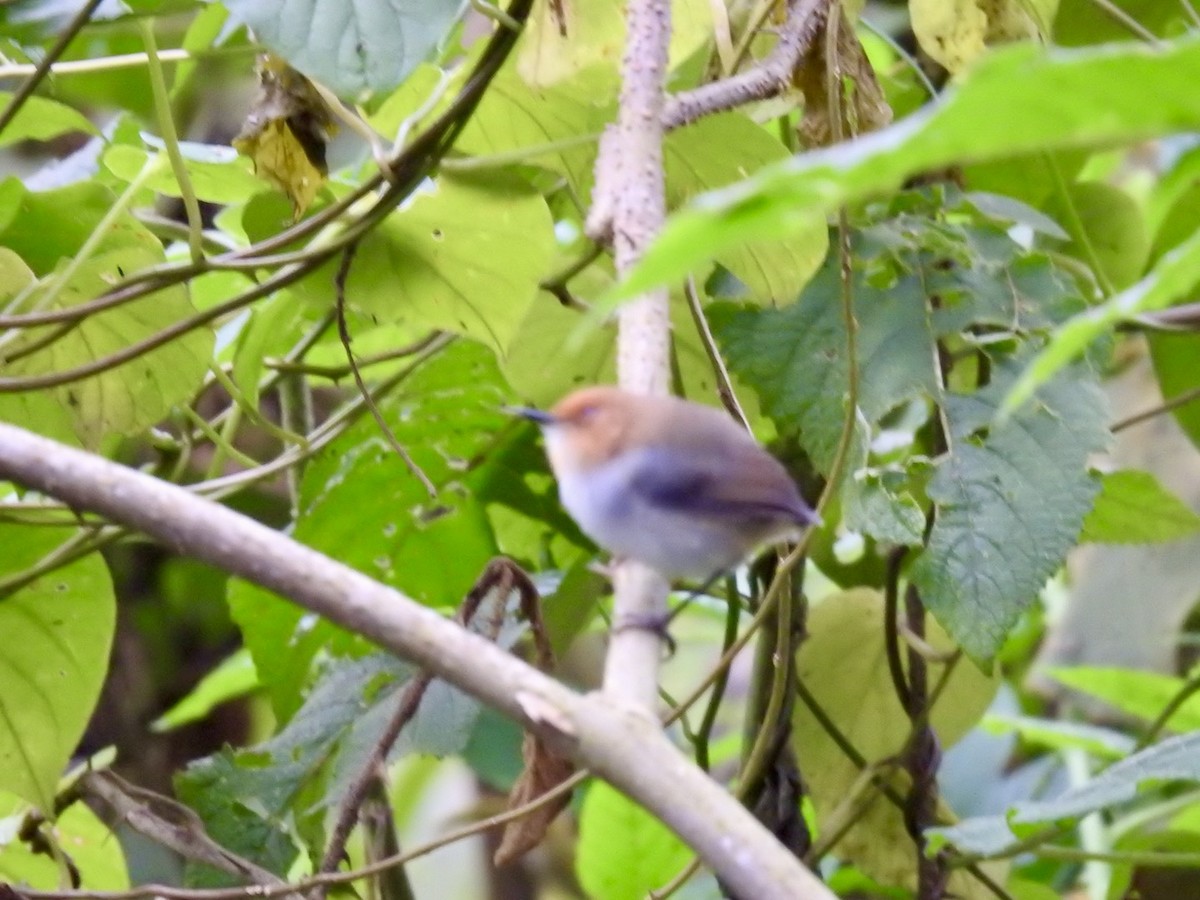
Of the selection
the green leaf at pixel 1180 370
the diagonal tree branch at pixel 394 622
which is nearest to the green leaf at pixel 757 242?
the green leaf at pixel 1180 370

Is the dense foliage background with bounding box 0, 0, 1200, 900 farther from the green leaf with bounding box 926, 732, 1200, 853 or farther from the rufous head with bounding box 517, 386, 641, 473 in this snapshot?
the rufous head with bounding box 517, 386, 641, 473

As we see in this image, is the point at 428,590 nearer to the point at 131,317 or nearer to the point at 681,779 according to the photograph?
the point at 131,317

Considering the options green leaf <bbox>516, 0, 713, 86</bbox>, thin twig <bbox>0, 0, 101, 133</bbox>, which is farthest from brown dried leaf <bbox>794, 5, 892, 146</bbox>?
thin twig <bbox>0, 0, 101, 133</bbox>

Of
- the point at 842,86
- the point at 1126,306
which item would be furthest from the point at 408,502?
the point at 1126,306

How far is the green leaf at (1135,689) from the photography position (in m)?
2.15

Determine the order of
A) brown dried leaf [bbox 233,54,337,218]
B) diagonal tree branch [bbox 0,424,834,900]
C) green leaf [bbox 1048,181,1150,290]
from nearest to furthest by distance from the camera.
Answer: diagonal tree branch [bbox 0,424,834,900] → brown dried leaf [bbox 233,54,337,218] → green leaf [bbox 1048,181,1150,290]

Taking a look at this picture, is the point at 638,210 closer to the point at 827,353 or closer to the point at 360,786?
the point at 827,353

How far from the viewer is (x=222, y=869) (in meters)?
1.47

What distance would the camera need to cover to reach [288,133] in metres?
1.48

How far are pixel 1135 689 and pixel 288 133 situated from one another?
63.7 inches

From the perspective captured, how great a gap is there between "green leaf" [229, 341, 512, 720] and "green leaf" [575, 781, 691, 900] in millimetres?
356

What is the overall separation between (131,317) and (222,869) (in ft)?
2.14

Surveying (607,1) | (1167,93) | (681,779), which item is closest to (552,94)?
(607,1)

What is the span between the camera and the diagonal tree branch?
2.33ft
